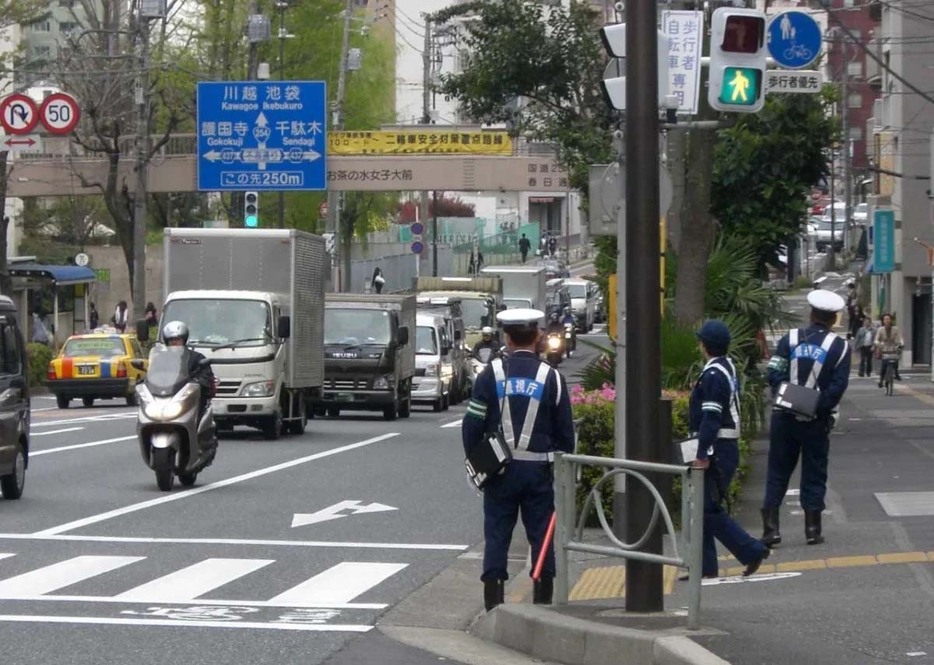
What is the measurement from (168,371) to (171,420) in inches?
28.3

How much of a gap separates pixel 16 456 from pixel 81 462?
15.3 ft

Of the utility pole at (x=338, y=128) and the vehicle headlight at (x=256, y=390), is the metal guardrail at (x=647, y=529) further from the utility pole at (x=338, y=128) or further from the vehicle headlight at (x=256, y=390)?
the utility pole at (x=338, y=128)

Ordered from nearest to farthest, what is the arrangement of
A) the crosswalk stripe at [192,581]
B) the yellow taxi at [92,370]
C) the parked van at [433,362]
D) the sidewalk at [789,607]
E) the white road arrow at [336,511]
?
the sidewalk at [789,607]
the crosswalk stripe at [192,581]
the white road arrow at [336,511]
the yellow taxi at [92,370]
the parked van at [433,362]

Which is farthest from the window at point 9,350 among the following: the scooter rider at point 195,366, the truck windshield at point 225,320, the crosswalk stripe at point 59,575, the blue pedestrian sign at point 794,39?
the truck windshield at point 225,320

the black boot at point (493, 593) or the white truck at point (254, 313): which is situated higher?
the white truck at point (254, 313)

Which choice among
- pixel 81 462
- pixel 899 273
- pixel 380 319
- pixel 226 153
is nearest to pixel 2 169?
pixel 226 153

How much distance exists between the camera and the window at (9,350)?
16984 mm

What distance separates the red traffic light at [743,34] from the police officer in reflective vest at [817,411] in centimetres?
195

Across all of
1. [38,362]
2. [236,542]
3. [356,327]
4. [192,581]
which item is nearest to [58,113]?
[38,362]

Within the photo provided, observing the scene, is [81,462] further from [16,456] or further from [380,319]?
[380,319]

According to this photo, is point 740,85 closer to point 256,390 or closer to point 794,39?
point 794,39

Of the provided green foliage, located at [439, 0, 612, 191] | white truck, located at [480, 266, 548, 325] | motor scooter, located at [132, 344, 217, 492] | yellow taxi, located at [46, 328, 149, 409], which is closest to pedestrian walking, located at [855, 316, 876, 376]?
white truck, located at [480, 266, 548, 325]

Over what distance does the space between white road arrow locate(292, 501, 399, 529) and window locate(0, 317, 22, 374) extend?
3.38 meters

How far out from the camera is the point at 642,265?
30.4 ft
